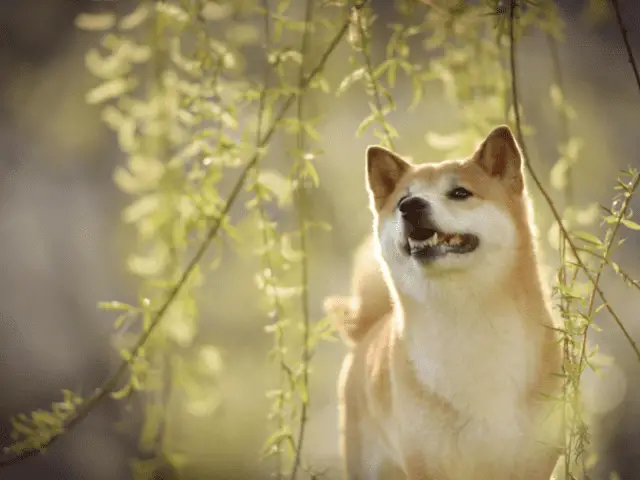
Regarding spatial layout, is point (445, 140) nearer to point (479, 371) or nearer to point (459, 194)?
point (459, 194)

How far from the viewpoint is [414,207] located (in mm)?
574

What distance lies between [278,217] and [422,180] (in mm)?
214

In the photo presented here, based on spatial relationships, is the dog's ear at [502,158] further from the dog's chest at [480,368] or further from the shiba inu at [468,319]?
the dog's chest at [480,368]

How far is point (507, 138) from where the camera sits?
0.59 metres

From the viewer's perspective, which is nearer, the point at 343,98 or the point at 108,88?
the point at 108,88

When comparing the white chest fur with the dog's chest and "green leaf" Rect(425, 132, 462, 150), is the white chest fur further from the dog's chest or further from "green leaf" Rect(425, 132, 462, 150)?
"green leaf" Rect(425, 132, 462, 150)

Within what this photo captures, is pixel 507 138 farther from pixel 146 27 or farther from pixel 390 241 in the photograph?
pixel 146 27

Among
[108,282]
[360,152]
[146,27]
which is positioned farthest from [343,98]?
[108,282]

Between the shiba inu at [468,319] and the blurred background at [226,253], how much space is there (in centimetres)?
11

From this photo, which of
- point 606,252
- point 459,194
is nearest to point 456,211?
point 459,194

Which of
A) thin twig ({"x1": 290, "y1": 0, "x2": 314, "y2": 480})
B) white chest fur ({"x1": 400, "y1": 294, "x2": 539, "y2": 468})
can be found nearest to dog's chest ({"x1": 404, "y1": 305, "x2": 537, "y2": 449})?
white chest fur ({"x1": 400, "y1": 294, "x2": 539, "y2": 468})

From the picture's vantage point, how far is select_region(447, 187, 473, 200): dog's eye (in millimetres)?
596

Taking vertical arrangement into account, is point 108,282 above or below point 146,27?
below

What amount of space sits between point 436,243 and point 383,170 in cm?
9
